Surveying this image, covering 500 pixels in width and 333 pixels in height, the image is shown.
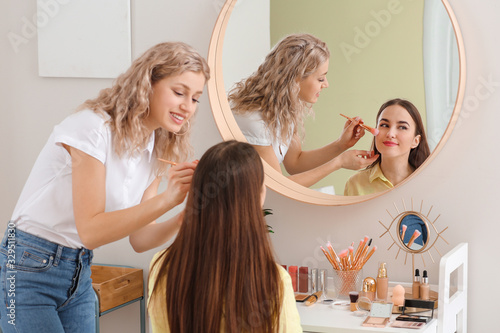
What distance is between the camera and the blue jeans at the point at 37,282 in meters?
1.31

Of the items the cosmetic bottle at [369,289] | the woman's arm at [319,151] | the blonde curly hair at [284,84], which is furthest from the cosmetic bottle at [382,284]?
the blonde curly hair at [284,84]

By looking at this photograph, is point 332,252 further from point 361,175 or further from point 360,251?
point 361,175

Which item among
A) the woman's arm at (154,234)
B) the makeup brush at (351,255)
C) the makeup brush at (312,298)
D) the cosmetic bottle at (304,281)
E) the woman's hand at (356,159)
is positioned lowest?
the makeup brush at (312,298)

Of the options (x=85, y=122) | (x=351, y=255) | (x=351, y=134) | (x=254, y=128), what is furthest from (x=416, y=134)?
(x=85, y=122)

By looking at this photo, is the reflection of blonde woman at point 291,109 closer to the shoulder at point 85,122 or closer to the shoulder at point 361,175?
the shoulder at point 361,175

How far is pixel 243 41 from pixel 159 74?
58cm

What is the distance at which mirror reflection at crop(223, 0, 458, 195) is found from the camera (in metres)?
1.72

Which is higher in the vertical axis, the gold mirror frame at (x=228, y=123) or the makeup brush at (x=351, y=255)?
the gold mirror frame at (x=228, y=123)

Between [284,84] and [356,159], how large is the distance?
0.32m

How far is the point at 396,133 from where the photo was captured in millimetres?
1777

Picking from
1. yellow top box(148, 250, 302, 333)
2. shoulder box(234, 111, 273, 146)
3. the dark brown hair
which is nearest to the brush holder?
the dark brown hair

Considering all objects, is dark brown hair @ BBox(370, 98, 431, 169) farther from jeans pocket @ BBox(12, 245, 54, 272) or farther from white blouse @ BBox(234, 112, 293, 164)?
jeans pocket @ BBox(12, 245, 54, 272)

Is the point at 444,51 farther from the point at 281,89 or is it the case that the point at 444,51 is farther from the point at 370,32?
the point at 281,89

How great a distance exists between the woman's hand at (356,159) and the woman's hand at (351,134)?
24 mm
